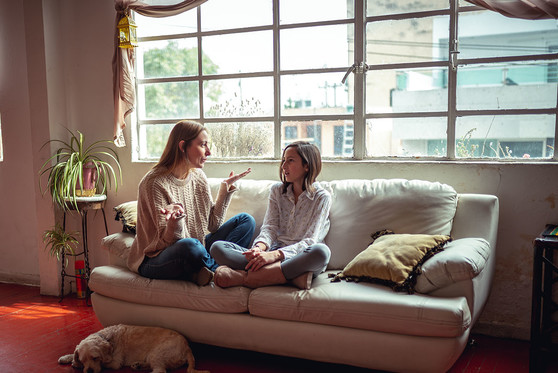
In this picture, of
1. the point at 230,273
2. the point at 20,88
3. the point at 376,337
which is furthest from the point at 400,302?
the point at 20,88

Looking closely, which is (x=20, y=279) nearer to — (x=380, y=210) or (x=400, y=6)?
(x=380, y=210)

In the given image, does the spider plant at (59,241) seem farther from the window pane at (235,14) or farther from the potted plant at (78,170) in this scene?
the window pane at (235,14)

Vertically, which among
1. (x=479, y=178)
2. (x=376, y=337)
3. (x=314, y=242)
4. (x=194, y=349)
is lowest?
(x=194, y=349)

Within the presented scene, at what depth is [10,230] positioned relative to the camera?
14.4 feet

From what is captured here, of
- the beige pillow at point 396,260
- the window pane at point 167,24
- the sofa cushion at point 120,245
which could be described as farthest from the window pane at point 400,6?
the sofa cushion at point 120,245

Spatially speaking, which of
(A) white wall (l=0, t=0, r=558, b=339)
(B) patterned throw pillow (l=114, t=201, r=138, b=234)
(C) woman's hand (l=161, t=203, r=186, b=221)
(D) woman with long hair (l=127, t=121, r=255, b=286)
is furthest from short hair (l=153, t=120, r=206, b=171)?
(A) white wall (l=0, t=0, r=558, b=339)

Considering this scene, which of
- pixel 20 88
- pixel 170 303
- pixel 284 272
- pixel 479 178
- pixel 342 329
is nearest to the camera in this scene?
pixel 342 329

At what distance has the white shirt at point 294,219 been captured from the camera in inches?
112

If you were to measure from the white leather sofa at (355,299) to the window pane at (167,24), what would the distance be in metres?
1.44

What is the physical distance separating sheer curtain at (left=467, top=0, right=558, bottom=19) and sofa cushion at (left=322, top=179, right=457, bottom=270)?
1.01 metres

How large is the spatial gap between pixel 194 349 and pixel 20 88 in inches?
106

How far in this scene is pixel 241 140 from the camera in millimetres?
3797

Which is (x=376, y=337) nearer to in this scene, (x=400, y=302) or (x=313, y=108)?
(x=400, y=302)

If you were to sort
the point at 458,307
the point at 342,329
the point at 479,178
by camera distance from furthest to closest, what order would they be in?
the point at 479,178 → the point at 342,329 → the point at 458,307
